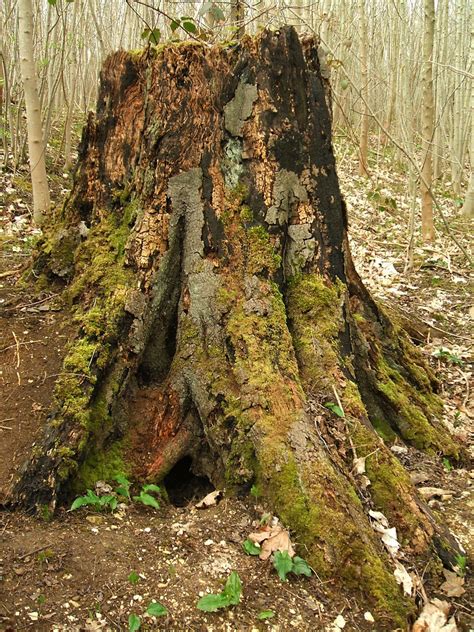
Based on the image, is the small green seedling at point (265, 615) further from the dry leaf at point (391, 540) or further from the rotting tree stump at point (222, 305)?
the dry leaf at point (391, 540)

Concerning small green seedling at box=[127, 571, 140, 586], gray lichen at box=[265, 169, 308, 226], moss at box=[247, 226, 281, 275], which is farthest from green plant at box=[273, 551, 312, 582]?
gray lichen at box=[265, 169, 308, 226]

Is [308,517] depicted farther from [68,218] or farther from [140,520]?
[68,218]

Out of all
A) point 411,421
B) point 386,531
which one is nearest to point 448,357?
point 411,421

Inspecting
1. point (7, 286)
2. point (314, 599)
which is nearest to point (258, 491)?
point (314, 599)

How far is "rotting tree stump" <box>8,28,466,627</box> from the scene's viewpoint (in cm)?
265

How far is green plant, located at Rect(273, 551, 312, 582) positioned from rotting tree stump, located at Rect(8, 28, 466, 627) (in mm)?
175

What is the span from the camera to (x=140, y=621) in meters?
1.98

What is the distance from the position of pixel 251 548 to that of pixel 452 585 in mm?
960

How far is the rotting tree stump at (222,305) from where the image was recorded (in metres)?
2.65

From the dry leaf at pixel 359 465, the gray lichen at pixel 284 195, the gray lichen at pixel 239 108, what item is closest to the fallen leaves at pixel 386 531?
the dry leaf at pixel 359 465

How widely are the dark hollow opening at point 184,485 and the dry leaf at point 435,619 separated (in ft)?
4.03

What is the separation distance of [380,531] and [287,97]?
96.1 inches

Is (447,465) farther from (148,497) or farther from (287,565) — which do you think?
(148,497)

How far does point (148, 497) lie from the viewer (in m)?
2.60
